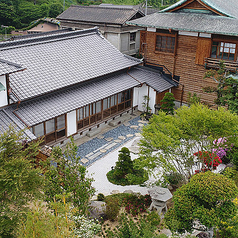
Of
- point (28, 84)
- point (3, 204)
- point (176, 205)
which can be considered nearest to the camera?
point (3, 204)

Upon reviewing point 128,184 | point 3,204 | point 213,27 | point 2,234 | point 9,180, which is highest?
point 213,27

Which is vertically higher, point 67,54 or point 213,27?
point 213,27

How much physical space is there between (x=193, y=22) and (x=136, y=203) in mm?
16706

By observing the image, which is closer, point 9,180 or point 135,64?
point 9,180

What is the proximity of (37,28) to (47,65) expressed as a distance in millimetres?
36284

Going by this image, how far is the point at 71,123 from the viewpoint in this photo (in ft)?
67.9

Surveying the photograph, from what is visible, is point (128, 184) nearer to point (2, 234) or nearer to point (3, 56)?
point (2, 234)

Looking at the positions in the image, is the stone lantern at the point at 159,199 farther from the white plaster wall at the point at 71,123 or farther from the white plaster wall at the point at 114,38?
the white plaster wall at the point at 114,38

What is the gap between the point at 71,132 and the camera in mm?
20844

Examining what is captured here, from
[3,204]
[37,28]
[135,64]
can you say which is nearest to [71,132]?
[135,64]

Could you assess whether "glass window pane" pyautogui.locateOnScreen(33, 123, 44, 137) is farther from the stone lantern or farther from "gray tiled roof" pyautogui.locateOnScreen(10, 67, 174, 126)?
the stone lantern

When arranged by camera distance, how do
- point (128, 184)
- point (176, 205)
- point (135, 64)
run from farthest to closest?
1. point (135, 64)
2. point (128, 184)
3. point (176, 205)

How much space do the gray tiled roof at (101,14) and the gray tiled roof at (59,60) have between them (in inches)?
356

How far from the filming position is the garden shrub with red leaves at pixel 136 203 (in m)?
14.8
